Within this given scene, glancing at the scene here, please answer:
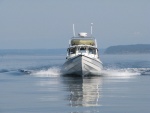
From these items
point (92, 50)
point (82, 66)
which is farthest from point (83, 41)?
point (82, 66)

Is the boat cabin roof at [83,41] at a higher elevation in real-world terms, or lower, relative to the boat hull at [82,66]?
higher

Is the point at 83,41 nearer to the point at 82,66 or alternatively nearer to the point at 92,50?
the point at 92,50

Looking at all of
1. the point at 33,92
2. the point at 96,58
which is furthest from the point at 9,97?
the point at 96,58

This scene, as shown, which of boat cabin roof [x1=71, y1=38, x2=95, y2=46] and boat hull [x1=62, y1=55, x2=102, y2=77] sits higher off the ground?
boat cabin roof [x1=71, y1=38, x2=95, y2=46]

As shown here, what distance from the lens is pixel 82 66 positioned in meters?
59.4

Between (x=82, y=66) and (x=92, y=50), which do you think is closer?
(x=82, y=66)

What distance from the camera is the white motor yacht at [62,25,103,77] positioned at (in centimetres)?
5900

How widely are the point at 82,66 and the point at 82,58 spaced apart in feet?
3.51

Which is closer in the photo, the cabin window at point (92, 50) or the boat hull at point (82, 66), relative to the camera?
the boat hull at point (82, 66)

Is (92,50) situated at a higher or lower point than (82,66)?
higher

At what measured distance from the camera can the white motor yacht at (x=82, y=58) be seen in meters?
59.0

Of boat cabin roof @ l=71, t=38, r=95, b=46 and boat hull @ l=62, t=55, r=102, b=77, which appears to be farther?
boat cabin roof @ l=71, t=38, r=95, b=46

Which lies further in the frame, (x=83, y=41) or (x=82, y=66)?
(x=83, y=41)

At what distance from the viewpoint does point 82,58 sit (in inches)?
2307
